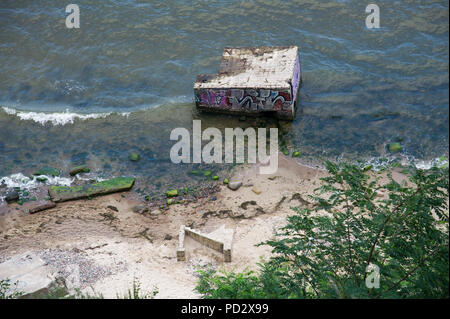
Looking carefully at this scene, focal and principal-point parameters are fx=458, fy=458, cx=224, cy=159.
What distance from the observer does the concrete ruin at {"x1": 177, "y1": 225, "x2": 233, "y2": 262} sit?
1545 cm

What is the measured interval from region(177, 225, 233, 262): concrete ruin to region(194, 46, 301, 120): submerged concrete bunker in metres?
7.48

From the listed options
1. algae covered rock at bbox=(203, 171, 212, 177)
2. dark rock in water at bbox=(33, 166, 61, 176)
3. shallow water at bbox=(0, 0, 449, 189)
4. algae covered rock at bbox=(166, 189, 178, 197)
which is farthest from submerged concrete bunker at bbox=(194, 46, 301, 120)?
dark rock in water at bbox=(33, 166, 61, 176)

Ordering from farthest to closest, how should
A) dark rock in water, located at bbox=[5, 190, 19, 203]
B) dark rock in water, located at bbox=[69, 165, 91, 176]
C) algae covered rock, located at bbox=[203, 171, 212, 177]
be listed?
dark rock in water, located at bbox=[69, 165, 91, 176], algae covered rock, located at bbox=[203, 171, 212, 177], dark rock in water, located at bbox=[5, 190, 19, 203]

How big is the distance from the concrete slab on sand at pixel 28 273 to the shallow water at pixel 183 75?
5983 mm

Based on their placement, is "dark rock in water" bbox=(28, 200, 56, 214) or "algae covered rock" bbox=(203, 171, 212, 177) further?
"algae covered rock" bbox=(203, 171, 212, 177)

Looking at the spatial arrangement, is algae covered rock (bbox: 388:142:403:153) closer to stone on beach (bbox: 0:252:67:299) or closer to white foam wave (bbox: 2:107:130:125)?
white foam wave (bbox: 2:107:130:125)

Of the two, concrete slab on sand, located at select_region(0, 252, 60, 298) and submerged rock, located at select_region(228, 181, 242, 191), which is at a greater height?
submerged rock, located at select_region(228, 181, 242, 191)

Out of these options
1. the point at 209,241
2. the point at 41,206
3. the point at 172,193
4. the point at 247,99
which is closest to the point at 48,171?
the point at 41,206

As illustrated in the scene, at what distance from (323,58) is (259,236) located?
1328 centimetres

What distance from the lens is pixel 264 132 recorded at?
21.6 metres

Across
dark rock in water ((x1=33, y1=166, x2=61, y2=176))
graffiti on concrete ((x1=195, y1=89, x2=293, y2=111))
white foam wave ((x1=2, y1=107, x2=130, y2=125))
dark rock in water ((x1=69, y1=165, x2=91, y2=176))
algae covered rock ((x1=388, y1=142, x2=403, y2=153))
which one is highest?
graffiti on concrete ((x1=195, y1=89, x2=293, y2=111))

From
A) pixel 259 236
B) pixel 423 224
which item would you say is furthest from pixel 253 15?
pixel 423 224

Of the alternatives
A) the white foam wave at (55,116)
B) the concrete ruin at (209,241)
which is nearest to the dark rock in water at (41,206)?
the concrete ruin at (209,241)
